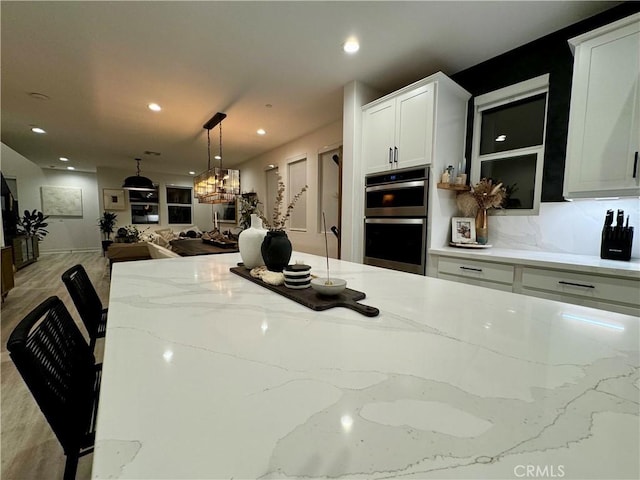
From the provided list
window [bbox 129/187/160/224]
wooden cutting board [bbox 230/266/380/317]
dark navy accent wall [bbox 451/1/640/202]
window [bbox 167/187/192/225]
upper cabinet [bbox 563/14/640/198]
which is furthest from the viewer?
window [bbox 167/187/192/225]

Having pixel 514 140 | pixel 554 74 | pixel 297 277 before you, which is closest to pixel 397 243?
pixel 514 140

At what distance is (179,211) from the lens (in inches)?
356

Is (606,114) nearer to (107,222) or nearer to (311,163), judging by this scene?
(311,163)

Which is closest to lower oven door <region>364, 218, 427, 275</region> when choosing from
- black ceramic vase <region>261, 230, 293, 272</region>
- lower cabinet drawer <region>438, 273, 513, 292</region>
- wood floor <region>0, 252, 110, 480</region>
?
lower cabinet drawer <region>438, 273, 513, 292</region>

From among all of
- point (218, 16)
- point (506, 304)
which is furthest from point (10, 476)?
point (218, 16)

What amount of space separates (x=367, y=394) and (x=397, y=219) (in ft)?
7.50

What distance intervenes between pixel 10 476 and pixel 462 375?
1946 mm

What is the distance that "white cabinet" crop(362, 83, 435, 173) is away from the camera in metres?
2.38

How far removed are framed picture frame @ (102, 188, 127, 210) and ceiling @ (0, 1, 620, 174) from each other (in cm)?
394

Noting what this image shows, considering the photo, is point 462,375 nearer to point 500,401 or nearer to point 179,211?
point 500,401

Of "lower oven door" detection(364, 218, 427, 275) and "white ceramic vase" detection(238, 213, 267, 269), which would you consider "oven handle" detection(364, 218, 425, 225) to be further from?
"white ceramic vase" detection(238, 213, 267, 269)

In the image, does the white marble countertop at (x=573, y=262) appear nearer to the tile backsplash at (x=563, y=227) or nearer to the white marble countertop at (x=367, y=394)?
the tile backsplash at (x=563, y=227)

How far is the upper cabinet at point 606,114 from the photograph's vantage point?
1.62 meters

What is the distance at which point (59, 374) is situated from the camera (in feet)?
2.52
